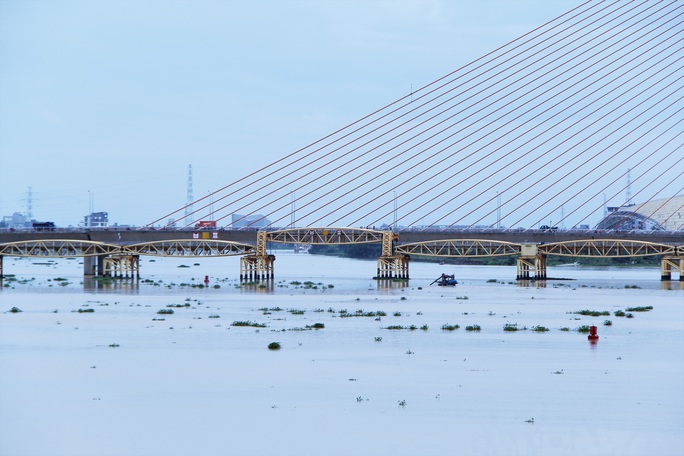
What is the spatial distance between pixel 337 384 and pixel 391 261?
89783mm

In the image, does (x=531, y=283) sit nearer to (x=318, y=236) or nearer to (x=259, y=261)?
(x=318, y=236)

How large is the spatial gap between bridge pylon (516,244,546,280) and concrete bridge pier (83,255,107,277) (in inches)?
2091

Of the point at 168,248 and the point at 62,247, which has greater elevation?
the point at 62,247

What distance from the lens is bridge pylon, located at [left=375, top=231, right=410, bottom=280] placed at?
122 metres

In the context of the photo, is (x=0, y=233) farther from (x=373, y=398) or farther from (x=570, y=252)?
(x=373, y=398)

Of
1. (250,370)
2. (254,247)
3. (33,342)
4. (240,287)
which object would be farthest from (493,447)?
(254,247)

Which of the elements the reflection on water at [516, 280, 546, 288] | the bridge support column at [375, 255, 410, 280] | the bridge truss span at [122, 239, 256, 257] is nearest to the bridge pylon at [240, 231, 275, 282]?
the bridge truss span at [122, 239, 256, 257]

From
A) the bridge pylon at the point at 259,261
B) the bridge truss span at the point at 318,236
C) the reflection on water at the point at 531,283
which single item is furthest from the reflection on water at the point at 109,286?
the reflection on water at the point at 531,283

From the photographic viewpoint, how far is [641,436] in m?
25.2

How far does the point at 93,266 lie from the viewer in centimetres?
13038

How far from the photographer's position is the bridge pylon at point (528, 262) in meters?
123

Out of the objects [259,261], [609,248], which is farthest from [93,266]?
[609,248]

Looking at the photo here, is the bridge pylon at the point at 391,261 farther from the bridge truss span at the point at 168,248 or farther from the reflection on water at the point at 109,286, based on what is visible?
the reflection on water at the point at 109,286

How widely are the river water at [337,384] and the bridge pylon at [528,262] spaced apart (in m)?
59.5
